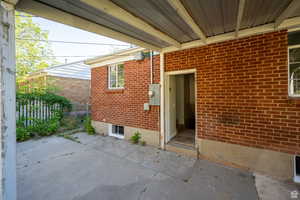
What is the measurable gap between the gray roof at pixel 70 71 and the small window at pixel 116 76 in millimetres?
6121

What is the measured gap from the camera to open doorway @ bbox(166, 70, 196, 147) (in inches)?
168

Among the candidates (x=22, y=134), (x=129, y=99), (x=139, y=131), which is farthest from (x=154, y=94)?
(x=22, y=134)

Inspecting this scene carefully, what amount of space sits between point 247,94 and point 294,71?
3.18ft

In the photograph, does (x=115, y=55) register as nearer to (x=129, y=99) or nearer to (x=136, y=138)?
(x=129, y=99)

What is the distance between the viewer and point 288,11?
206 centimetres

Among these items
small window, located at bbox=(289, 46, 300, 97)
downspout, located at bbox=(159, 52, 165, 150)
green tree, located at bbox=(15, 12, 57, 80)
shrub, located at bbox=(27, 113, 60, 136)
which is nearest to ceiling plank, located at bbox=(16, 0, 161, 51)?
downspout, located at bbox=(159, 52, 165, 150)

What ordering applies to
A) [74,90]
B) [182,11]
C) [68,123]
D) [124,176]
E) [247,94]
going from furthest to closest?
[74,90]
[68,123]
[247,94]
[124,176]
[182,11]

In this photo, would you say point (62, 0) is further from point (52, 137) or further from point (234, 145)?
point (52, 137)

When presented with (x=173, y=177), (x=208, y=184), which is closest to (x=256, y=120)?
(x=208, y=184)

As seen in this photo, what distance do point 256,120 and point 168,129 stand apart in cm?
237

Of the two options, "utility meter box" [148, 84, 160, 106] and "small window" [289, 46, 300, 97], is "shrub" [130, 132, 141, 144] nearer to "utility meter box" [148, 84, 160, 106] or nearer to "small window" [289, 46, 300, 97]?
"utility meter box" [148, 84, 160, 106]

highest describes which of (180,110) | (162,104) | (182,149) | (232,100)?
(232,100)

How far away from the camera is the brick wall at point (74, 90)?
9195 millimetres

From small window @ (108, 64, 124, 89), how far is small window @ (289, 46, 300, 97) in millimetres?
4966
